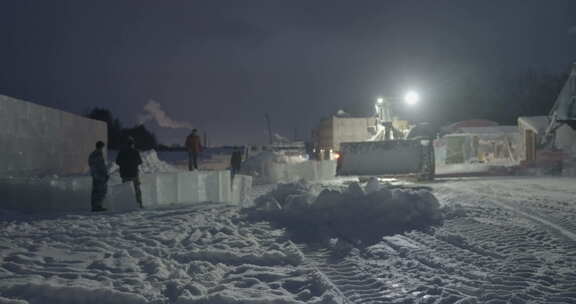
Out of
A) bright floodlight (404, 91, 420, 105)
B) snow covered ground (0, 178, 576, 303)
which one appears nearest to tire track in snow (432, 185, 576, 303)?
snow covered ground (0, 178, 576, 303)

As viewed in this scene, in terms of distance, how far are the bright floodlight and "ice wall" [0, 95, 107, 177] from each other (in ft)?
52.0

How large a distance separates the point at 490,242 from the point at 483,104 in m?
69.5

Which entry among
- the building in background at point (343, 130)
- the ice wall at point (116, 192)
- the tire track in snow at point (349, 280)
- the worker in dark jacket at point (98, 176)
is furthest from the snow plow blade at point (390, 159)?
the building in background at point (343, 130)

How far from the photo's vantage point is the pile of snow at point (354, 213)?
7.01 meters

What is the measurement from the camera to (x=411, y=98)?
2247cm

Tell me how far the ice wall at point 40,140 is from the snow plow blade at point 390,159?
1054 cm

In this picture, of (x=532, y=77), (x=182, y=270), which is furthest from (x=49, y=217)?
(x=532, y=77)

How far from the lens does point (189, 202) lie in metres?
10.3

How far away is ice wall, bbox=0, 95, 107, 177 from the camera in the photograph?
9531mm

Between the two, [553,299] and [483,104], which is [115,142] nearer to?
[483,104]

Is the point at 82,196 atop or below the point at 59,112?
below

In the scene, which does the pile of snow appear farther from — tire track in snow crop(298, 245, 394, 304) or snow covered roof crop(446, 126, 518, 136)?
snow covered roof crop(446, 126, 518, 136)

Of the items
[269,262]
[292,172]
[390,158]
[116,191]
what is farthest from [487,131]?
[269,262]

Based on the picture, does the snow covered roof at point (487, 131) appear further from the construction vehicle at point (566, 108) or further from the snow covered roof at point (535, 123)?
the construction vehicle at point (566, 108)
